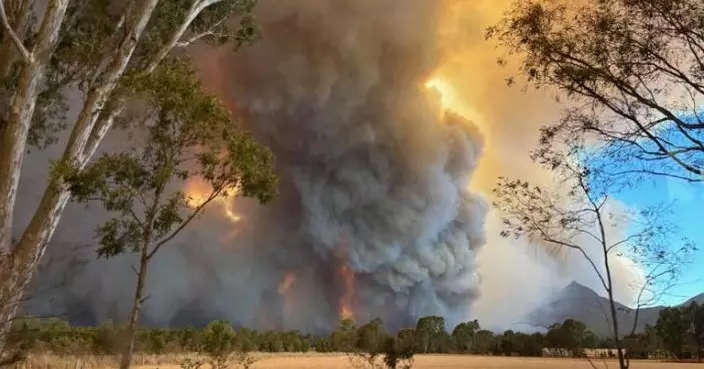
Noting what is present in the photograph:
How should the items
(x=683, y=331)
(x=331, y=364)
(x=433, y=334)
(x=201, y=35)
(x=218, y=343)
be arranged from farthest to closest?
(x=433, y=334), (x=683, y=331), (x=331, y=364), (x=218, y=343), (x=201, y=35)

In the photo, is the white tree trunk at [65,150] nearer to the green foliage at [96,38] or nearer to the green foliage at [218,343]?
the green foliage at [96,38]

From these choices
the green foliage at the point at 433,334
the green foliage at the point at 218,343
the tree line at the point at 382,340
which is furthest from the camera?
the green foliage at the point at 433,334

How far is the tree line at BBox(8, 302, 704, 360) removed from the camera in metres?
13.3

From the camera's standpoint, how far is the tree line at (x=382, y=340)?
43.7 ft

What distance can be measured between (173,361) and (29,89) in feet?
Answer: 65.2

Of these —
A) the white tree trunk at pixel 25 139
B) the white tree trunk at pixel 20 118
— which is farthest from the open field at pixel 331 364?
the white tree trunk at pixel 20 118

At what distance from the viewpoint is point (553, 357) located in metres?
34.8

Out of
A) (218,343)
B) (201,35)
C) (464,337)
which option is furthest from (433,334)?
(201,35)

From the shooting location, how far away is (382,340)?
77.3 ft

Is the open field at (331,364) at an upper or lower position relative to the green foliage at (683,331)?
lower

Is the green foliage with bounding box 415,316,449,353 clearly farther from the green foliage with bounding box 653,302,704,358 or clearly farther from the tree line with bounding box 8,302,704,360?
the green foliage with bounding box 653,302,704,358

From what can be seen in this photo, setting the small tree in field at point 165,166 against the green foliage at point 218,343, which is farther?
the green foliage at point 218,343

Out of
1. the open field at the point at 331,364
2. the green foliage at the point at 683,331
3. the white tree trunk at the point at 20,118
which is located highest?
the white tree trunk at the point at 20,118

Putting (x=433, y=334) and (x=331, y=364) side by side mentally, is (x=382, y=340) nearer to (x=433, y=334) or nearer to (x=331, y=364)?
(x=331, y=364)
